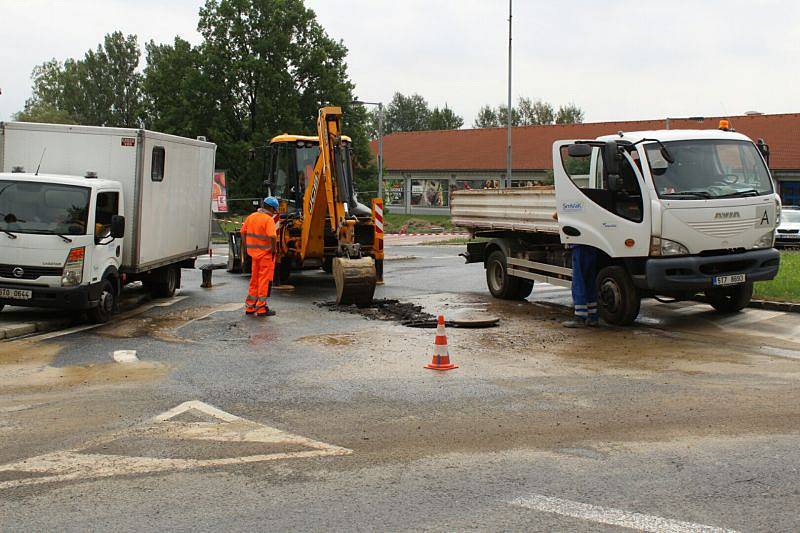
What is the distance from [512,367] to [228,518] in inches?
205

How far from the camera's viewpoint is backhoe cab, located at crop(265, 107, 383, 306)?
50.7 feet

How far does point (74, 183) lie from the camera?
13109 mm

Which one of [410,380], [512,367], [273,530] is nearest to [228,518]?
[273,530]

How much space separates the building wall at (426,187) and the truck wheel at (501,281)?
39.2 m

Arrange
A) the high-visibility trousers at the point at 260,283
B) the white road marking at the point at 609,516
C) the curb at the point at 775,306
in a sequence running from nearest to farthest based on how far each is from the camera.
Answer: the white road marking at the point at 609,516, the curb at the point at 775,306, the high-visibility trousers at the point at 260,283

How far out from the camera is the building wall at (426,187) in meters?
57.5

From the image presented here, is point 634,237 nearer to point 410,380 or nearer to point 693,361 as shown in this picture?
point 693,361

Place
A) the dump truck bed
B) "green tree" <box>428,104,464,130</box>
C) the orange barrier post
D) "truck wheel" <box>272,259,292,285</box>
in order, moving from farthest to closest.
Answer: "green tree" <box>428,104,464,130</box>, "truck wheel" <box>272,259,292,285</box>, the orange barrier post, the dump truck bed

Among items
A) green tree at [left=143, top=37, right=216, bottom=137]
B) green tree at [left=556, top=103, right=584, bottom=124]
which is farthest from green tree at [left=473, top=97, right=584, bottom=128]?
green tree at [left=143, top=37, right=216, bottom=137]

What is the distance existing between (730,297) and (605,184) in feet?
9.33

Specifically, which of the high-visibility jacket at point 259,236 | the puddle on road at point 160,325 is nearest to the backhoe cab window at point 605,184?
the high-visibility jacket at point 259,236

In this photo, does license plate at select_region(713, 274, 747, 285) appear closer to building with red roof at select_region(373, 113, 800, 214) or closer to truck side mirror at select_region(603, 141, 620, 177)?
truck side mirror at select_region(603, 141, 620, 177)

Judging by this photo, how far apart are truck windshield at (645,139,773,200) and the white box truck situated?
7.79 meters

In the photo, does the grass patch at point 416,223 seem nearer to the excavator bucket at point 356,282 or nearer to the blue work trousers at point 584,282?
the excavator bucket at point 356,282
